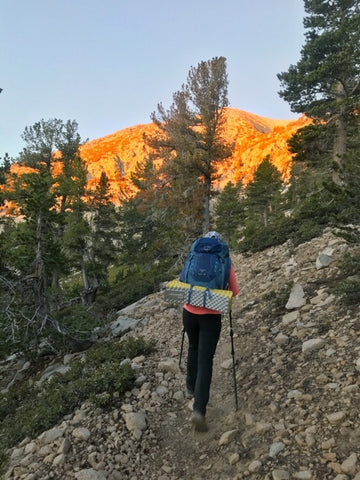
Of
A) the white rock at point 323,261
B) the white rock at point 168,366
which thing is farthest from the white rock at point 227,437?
the white rock at point 323,261

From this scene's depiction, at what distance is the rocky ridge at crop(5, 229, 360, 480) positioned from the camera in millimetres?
3131

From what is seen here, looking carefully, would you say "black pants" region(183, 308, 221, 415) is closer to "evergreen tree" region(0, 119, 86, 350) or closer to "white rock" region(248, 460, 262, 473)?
"white rock" region(248, 460, 262, 473)

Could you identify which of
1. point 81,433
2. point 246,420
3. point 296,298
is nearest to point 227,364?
point 246,420

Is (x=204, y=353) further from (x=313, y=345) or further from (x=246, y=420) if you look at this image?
(x=313, y=345)

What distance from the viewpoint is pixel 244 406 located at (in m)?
4.09

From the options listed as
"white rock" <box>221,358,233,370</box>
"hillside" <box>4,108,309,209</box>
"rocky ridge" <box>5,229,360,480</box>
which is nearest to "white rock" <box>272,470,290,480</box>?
"rocky ridge" <box>5,229,360,480</box>

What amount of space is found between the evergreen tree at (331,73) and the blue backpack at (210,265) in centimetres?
1398

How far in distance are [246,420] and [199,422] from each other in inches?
21.5

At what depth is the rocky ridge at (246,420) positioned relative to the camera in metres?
3.13

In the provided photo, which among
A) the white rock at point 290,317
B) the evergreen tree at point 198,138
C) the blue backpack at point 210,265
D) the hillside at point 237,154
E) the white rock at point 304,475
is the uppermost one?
the hillside at point 237,154

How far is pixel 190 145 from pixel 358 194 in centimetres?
1403

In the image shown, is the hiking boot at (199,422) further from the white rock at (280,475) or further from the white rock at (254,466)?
the white rock at (280,475)

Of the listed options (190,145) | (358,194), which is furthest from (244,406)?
(190,145)

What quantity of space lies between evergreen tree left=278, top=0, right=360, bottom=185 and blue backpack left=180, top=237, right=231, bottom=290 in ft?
45.9
